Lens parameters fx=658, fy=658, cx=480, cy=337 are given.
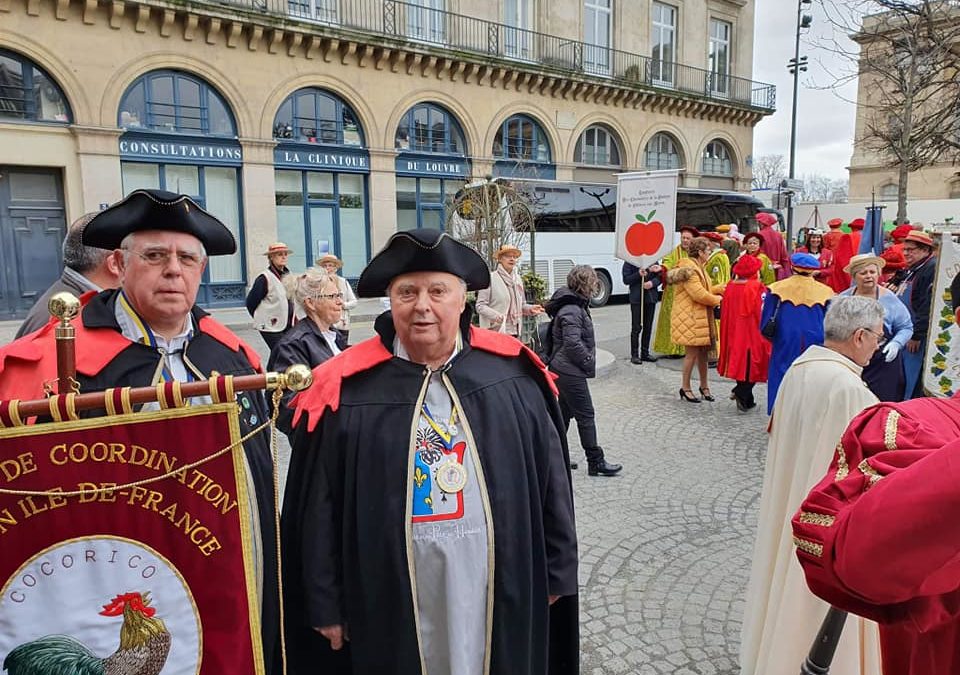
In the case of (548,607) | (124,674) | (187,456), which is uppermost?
(187,456)

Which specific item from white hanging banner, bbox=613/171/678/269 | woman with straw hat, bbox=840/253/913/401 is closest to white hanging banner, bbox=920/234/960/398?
woman with straw hat, bbox=840/253/913/401

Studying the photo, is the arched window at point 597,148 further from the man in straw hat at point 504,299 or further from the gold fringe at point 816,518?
the gold fringe at point 816,518

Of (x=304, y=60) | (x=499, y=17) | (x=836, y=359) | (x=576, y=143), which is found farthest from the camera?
(x=576, y=143)

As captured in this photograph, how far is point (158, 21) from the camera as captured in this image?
1593 centimetres

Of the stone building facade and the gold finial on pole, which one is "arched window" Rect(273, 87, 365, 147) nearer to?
the stone building facade

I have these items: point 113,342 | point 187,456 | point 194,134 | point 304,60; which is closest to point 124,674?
point 187,456

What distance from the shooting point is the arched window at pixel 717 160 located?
28875mm

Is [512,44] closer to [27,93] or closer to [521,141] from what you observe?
[521,141]

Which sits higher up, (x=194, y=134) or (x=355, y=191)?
(x=194, y=134)

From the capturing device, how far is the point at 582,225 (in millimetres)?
19359

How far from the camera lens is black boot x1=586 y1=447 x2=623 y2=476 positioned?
5.94 metres

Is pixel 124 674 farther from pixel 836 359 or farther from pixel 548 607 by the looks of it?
pixel 836 359

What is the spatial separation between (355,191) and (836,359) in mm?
18276

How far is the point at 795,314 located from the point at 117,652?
20.4 ft
